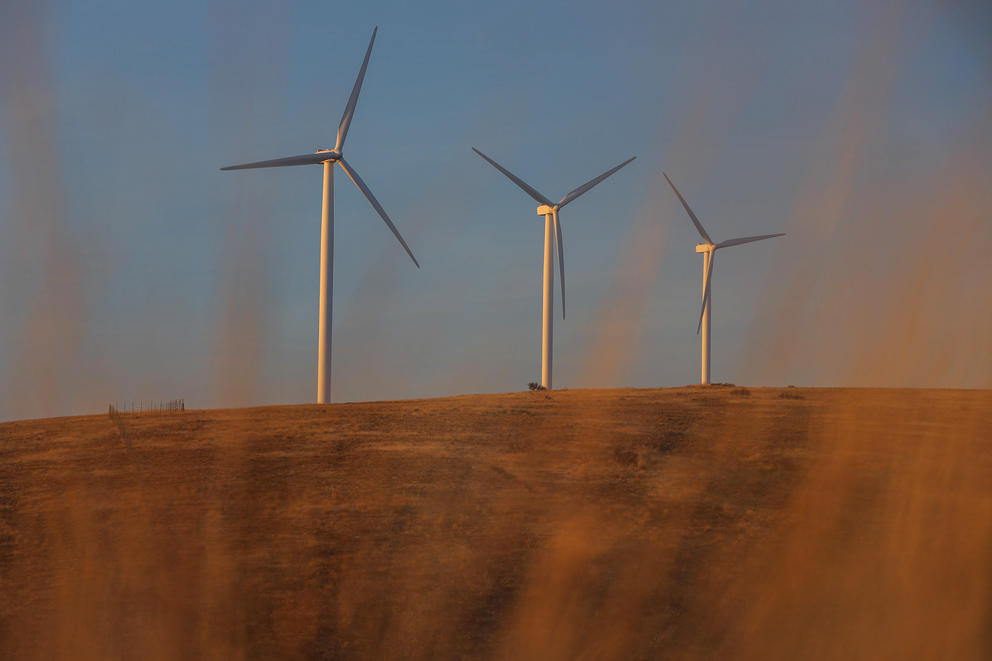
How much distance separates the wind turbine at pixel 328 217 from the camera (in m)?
48.0

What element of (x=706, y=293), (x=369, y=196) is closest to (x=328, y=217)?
(x=369, y=196)

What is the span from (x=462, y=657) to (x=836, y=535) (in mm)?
9988

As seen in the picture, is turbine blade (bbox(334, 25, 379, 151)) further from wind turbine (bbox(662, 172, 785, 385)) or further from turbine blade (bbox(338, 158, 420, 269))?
wind turbine (bbox(662, 172, 785, 385))

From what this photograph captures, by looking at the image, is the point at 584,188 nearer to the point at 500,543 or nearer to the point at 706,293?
the point at 706,293

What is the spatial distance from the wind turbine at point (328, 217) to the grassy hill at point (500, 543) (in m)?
16.4

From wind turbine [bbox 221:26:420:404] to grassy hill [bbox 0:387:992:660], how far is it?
16.4 m

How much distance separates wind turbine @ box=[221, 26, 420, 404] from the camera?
158 ft

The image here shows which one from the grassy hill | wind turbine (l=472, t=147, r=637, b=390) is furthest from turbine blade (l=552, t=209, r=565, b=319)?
the grassy hill

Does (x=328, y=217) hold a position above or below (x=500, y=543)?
above

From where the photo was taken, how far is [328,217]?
165 ft

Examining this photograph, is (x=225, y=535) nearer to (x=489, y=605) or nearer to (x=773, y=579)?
(x=489, y=605)

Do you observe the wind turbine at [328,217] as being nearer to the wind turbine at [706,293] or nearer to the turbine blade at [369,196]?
the turbine blade at [369,196]

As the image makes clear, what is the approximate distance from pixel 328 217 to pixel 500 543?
3392 cm

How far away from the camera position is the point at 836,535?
20.5 meters
